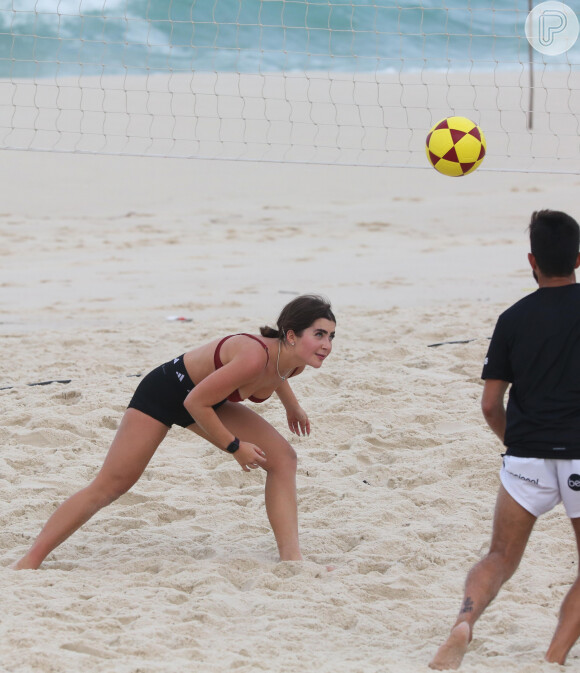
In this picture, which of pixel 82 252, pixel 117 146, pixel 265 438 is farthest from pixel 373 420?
pixel 117 146

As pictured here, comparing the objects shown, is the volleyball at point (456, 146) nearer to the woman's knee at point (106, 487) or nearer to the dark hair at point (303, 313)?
the dark hair at point (303, 313)

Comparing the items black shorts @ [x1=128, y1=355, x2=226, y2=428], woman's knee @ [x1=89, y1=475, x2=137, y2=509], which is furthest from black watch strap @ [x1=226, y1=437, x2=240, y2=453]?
woman's knee @ [x1=89, y1=475, x2=137, y2=509]

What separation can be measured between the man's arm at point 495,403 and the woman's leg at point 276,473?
99 cm

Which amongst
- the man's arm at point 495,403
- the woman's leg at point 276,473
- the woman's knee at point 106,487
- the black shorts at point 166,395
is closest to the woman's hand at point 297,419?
the woman's leg at point 276,473

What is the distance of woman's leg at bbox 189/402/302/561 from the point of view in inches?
138

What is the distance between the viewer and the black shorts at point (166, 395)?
11.3 feet

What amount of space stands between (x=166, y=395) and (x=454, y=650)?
1407 mm

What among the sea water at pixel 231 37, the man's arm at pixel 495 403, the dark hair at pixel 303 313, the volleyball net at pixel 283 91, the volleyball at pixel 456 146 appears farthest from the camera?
the sea water at pixel 231 37

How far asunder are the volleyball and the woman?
2.14 meters

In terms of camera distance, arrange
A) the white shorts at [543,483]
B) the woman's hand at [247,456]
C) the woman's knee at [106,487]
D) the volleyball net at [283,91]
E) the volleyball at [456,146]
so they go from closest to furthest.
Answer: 1. the white shorts at [543,483]
2. the woman's hand at [247,456]
3. the woman's knee at [106,487]
4. the volleyball at [456,146]
5. the volleyball net at [283,91]

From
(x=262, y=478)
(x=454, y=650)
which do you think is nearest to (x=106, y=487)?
(x=262, y=478)

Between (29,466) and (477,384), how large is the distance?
261 centimetres

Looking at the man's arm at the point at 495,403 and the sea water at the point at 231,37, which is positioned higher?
the sea water at the point at 231,37

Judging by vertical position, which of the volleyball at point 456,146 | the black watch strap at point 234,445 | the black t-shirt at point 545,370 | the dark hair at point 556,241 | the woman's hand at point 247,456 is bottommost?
the woman's hand at point 247,456
